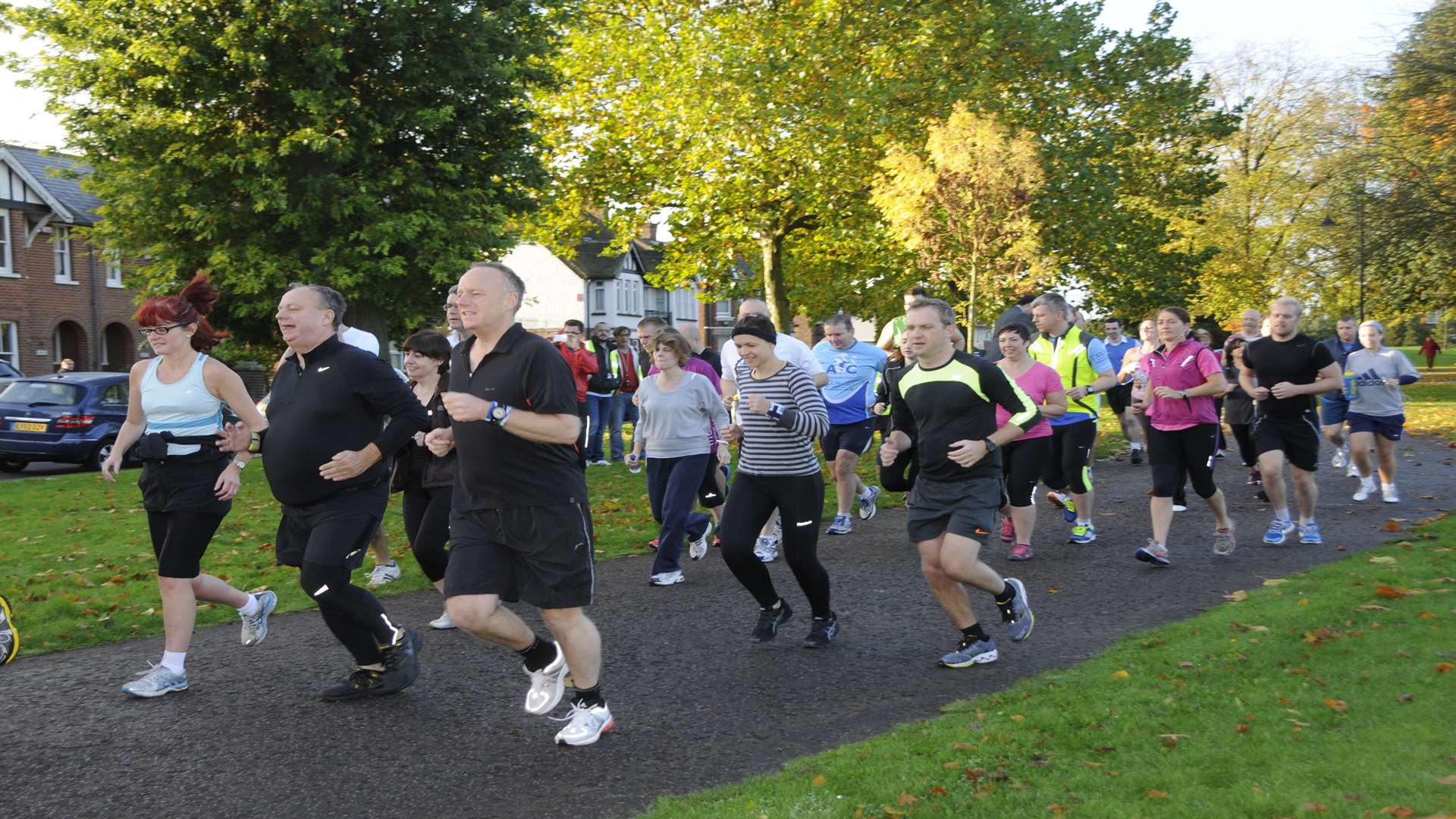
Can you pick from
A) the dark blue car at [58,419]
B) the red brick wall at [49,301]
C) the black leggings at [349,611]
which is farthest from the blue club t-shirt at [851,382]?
the red brick wall at [49,301]

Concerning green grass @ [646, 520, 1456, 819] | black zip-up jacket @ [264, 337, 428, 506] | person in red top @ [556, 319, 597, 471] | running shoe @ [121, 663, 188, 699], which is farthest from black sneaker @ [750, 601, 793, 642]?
person in red top @ [556, 319, 597, 471]

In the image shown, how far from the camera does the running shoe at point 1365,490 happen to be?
13.3m

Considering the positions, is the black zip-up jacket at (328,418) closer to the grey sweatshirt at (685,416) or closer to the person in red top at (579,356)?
the grey sweatshirt at (685,416)

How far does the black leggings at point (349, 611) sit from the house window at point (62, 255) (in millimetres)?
40269

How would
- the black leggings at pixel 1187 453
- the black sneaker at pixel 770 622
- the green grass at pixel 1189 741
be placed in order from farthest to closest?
1. the black leggings at pixel 1187 453
2. the black sneaker at pixel 770 622
3. the green grass at pixel 1189 741

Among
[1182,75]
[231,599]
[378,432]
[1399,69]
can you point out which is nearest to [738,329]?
[378,432]

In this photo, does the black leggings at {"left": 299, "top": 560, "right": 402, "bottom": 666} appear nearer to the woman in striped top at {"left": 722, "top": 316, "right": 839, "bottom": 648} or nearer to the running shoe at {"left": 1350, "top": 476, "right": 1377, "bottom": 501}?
the woman in striped top at {"left": 722, "top": 316, "right": 839, "bottom": 648}

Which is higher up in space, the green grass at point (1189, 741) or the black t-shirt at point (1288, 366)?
the black t-shirt at point (1288, 366)

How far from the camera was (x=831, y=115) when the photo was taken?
1088 inches

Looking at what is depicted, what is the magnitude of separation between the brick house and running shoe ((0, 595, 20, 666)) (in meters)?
34.1

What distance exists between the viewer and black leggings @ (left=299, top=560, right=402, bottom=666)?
5852mm

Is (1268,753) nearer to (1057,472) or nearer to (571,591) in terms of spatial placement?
(571,591)

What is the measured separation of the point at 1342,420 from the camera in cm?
1502

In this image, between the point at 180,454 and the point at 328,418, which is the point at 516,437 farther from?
the point at 180,454
